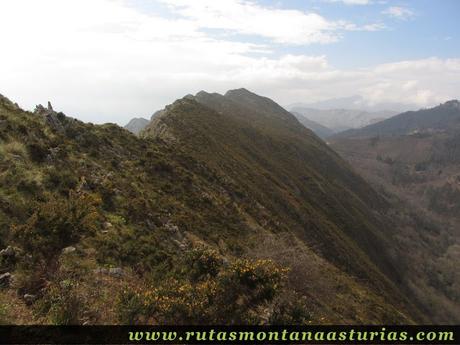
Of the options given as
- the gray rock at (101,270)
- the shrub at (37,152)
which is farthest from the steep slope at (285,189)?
the gray rock at (101,270)

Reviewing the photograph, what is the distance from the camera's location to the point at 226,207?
3025 centimetres

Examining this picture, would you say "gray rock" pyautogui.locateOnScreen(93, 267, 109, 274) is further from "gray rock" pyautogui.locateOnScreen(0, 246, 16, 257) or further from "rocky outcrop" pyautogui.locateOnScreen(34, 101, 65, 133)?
"rocky outcrop" pyautogui.locateOnScreen(34, 101, 65, 133)

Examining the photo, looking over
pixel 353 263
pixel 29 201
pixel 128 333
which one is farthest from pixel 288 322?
pixel 353 263

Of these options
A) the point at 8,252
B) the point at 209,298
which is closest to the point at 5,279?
the point at 8,252

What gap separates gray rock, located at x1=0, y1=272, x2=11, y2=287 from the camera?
9.47 m

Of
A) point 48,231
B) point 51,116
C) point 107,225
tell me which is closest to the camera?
point 48,231

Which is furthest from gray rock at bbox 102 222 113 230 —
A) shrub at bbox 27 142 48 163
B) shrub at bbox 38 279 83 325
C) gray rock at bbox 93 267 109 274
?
shrub at bbox 38 279 83 325

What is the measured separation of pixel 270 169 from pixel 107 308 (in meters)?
56.2

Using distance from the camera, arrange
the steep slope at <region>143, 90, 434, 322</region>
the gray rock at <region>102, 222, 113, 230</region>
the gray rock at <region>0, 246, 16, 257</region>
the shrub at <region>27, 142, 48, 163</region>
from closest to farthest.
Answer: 1. the gray rock at <region>0, 246, 16, 257</region>
2. the gray rock at <region>102, 222, 113, 230</region>
3. the shrub at <region>27, 142, 48, 163</region>
4. the steep slope at <region>143, 90, 434, 322</region>

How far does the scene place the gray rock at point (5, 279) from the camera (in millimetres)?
9469

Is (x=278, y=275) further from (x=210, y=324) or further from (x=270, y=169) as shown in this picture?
(x=270, y=169)

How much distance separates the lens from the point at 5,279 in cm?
959

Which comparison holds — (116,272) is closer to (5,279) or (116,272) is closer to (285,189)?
(5,279)

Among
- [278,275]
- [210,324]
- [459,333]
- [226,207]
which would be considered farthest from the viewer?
[226,207]
